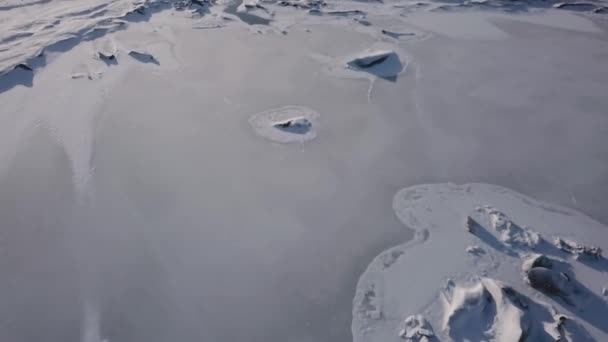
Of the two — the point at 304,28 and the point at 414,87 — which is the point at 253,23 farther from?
the point at 414,87

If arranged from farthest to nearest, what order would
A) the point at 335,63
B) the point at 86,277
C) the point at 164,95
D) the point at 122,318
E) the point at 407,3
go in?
the point at 407,3, the point at 335,63, the point at 164,95, the point at 86,277, the point at 122,318

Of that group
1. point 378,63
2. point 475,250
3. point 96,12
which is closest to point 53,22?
point 96,12

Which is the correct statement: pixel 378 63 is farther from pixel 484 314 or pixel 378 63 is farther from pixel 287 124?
pixel 484 314

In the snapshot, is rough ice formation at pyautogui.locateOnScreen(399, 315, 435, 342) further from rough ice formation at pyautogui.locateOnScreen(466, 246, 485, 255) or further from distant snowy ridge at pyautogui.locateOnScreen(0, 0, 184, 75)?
distant snowy ridge at pyautogui.locateOnScreen(0, 0, 184, 75)

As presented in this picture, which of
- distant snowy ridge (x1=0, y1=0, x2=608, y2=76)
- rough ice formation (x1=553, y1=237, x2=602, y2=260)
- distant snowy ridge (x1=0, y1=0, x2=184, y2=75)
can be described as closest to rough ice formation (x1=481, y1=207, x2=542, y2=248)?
rough ice formation (x1=553, y1=237, x2=602, y2=260)

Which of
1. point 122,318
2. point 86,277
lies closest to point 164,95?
point 86,277

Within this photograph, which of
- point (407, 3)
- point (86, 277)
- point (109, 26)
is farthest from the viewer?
point (407, 3)
